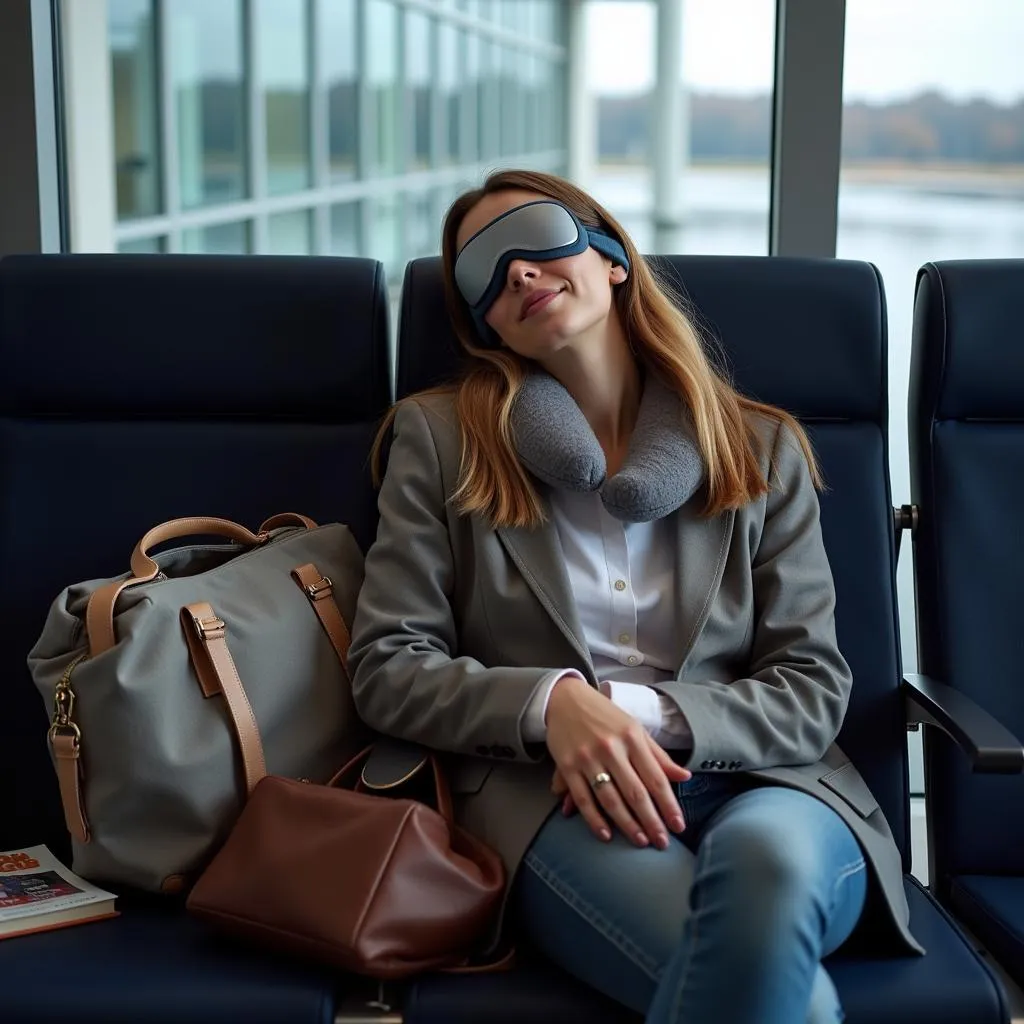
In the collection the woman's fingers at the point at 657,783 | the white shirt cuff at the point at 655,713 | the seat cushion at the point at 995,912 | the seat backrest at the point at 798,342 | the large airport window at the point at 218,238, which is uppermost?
the large airport window at the point at 218,238

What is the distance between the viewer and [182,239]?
4.12 m

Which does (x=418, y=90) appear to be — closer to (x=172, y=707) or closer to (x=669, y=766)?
(x=172, y=707)

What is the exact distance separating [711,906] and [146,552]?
770mm

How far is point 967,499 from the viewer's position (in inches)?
66.1

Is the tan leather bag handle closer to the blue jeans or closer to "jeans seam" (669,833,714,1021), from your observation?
the blue jeans

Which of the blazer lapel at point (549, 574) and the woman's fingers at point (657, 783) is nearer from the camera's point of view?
the woman's fingers at point (657, 783)

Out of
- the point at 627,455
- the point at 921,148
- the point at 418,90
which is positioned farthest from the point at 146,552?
the point at 418,90

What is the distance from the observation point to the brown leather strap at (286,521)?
5.44ft

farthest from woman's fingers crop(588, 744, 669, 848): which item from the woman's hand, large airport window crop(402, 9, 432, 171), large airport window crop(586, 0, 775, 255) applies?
large airport window crop(402, 9, 432, 171)

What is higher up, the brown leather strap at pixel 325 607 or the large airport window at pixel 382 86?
the large airport window at pixel 382 86

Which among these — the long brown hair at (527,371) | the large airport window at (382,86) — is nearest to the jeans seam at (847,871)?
the long brown hair at (527,371)

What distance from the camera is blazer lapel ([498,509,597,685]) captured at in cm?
148

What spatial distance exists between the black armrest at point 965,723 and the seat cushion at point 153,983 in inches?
27.5

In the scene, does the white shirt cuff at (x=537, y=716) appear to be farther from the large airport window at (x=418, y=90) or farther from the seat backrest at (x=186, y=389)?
the large airport window at (x=418, y=90)
